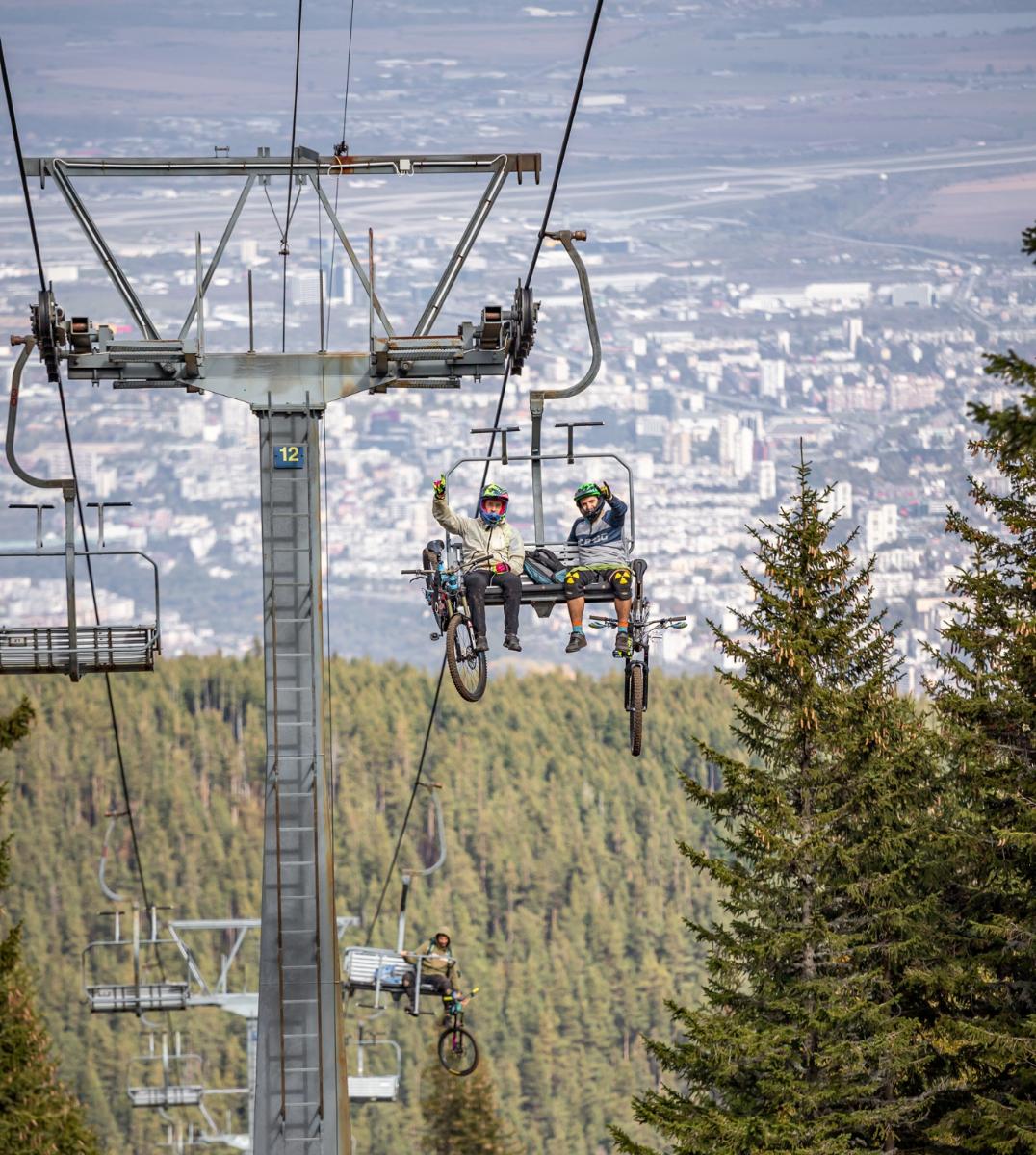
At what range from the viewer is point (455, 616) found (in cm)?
2367

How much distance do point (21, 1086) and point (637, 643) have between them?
548 inches

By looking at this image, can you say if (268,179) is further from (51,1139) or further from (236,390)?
(51,1139)

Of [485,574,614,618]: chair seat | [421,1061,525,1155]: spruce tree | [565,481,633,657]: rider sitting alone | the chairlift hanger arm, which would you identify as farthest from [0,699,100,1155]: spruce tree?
[421,1061,525,1155]: spruce tree

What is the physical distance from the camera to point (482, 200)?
73.8 feet

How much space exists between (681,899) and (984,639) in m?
130

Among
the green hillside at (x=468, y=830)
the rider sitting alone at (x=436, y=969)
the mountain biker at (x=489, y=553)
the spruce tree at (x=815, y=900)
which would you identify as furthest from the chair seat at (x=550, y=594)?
the green hillside at (x=468, y=830)

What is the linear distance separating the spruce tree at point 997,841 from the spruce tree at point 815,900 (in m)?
0.43

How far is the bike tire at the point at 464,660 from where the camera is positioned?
2342cm

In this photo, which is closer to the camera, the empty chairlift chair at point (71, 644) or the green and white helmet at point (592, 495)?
the empty chairlift chair at point (71, 644)

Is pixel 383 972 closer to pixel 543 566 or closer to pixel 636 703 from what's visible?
pixel 543 566

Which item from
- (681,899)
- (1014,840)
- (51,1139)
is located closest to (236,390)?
(1014,840)

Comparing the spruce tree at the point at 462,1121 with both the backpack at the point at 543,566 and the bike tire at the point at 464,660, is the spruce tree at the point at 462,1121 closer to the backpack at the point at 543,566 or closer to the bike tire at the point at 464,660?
the backpack at the point at 543,566

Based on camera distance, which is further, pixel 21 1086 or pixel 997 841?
pixel 21 1086

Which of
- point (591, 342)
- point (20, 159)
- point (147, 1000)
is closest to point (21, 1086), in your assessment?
point (147, 1000)
